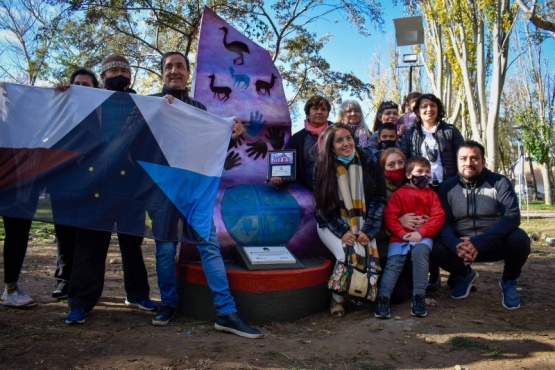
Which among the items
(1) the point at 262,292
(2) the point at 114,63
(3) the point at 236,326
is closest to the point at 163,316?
(3) the point at 236,326

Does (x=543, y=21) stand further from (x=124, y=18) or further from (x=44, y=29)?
(x=44, y=29)

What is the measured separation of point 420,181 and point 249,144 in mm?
1662

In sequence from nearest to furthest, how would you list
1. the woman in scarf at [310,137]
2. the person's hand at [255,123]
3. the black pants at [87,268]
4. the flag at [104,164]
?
the flag at [104,164] < the black pants at [87,268] < the woman in scarf at [310,137] < the person's hand at [255,123]

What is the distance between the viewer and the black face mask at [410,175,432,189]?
3996 millimetres

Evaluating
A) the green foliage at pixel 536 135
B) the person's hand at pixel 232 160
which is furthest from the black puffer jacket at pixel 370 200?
the green foliage at pixel 536 135

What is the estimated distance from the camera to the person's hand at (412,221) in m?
3.98

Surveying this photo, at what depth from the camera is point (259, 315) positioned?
3.65 metres

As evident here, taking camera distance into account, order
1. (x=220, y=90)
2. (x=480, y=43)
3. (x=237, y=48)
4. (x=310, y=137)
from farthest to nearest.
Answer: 1. (x=480, y=43)
2. (x=237, y=48)
3. (x=220, y=90)
4. (x=310, y=137)

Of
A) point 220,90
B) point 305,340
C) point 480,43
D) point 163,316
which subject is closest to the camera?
point 305,340

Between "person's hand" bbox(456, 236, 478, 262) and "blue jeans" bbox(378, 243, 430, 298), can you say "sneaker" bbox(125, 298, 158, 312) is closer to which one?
"blue jeans" bbox(378, 243, 430, 298)

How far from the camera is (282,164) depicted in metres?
4.33

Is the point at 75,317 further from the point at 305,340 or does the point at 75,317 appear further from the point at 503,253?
the point at 503,253

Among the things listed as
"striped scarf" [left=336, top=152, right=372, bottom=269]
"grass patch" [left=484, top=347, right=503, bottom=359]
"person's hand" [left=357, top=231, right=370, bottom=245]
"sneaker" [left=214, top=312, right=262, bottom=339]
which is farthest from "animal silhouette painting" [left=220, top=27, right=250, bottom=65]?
"grass patch" [left=484, top=347, right=503, bottom=359]

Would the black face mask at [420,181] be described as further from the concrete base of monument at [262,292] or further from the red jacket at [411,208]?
the concrete base of monument at [262,292]
